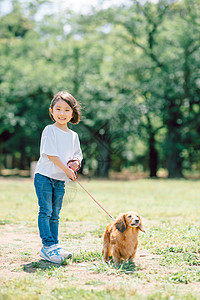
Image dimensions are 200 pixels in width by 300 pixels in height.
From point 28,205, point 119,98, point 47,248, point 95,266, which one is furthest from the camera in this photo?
point 119,98

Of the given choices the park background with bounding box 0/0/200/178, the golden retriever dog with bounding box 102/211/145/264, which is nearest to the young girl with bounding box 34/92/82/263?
the golden retriever dog with bounding box 102/211/145/264

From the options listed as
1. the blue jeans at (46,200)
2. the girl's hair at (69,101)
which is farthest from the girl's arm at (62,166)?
the girl's hair at (69,101)

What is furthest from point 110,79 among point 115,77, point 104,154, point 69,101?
point 69,101

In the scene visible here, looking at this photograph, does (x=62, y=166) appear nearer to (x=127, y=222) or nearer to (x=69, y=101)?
(x=69, y=101)

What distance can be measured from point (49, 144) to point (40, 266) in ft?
4.19

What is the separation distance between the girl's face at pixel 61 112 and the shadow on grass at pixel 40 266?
5.06 feet

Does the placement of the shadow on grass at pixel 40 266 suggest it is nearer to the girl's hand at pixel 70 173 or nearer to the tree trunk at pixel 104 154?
the girl's hand at pixel 70 173

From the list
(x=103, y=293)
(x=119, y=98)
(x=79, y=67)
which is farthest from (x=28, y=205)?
(x=79, y=67)

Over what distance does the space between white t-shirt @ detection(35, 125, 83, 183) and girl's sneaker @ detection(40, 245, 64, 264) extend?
0.76 metres

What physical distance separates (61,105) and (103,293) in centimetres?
220

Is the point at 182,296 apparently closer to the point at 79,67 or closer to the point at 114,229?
the point at 114,229

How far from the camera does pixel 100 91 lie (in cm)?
2309

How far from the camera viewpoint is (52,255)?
164 inches

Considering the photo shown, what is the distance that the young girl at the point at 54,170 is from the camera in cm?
425
